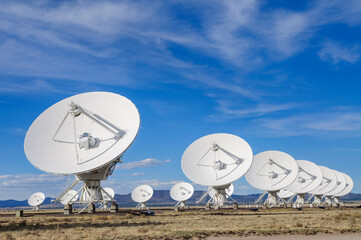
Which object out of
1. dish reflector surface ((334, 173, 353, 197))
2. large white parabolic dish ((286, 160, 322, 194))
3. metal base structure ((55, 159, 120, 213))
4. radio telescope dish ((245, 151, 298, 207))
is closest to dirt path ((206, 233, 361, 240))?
metal base structure ((55, 159, 120, 213))

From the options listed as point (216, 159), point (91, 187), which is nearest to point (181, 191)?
point (216, 159)

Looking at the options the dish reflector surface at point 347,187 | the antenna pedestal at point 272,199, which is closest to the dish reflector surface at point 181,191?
the antenna pedestal at point 272,199

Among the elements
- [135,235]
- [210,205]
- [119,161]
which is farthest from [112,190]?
[135,235]

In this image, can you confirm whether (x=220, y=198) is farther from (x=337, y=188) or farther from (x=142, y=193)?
(x=337, y=188)

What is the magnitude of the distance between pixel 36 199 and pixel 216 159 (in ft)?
177

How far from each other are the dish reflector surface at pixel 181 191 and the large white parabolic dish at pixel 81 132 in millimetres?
44645

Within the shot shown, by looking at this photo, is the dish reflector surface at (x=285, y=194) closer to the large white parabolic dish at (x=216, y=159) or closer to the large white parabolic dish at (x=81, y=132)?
the large white parabolic dish at (x=216, y=159)

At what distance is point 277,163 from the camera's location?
70688mm

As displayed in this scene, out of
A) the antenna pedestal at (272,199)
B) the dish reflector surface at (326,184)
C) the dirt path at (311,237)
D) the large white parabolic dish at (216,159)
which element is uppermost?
the large white parabolic dish at (216,159)

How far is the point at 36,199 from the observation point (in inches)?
3652

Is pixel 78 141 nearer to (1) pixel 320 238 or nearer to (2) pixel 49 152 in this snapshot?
(2) pixel 49 152

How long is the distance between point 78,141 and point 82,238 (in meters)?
21.0

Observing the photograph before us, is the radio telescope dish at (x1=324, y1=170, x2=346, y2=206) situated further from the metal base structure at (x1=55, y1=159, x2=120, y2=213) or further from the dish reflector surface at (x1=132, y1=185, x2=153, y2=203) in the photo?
the metal base structure at (x1=55, y1=159, x2=120, y2=213)

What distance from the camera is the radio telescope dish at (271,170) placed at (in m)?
69.3
